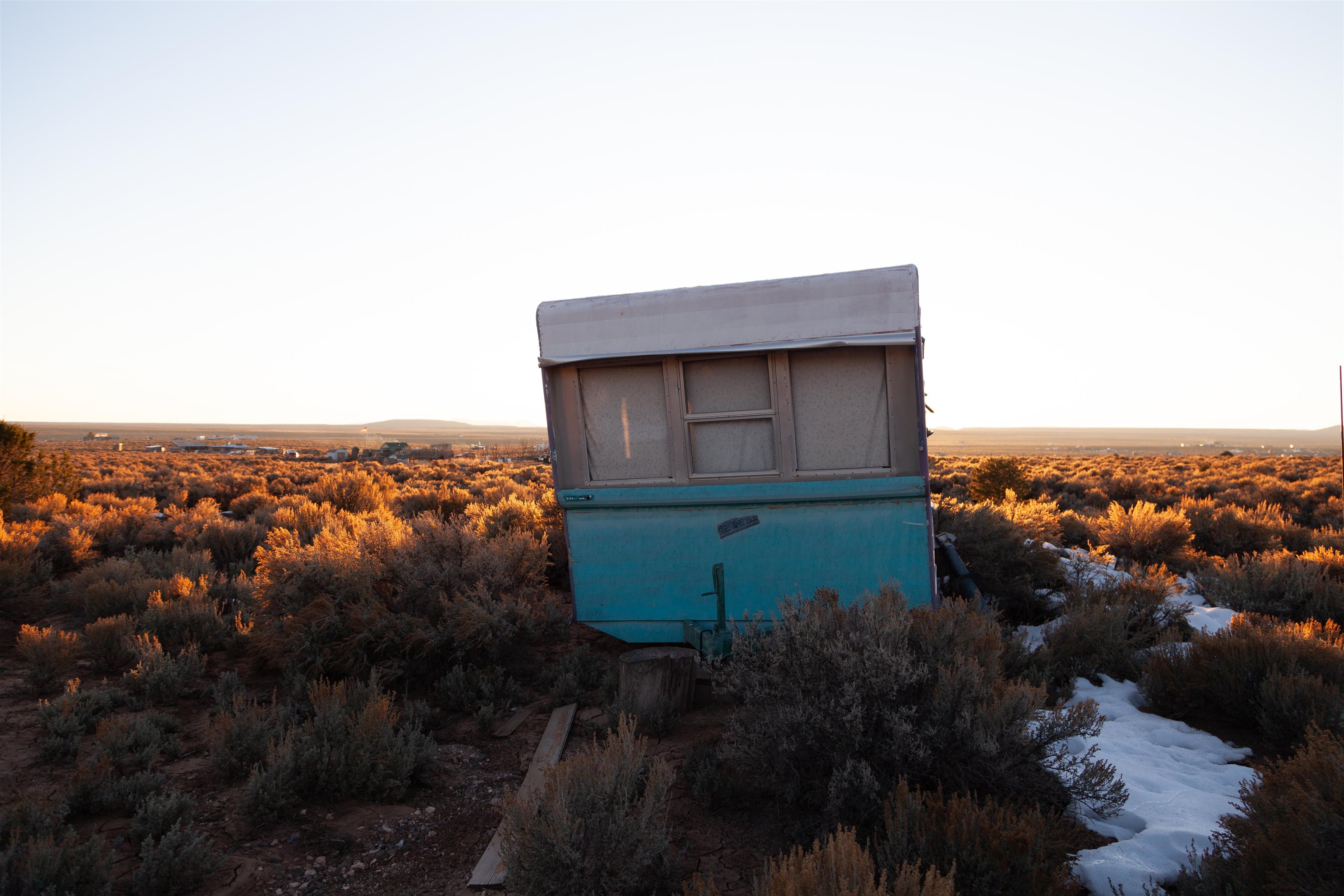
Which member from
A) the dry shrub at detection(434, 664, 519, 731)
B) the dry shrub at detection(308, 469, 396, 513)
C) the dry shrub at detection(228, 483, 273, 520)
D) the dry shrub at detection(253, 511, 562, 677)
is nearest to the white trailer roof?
the dry shrub at detection(253, 511, 562, 677)

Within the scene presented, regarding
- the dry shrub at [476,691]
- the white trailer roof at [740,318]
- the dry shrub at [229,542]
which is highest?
the white trailer roof at [740,318]

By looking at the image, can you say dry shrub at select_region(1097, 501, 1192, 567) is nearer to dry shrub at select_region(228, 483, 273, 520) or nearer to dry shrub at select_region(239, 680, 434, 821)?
dry shrub at select_region(239, 680, 434, 821)

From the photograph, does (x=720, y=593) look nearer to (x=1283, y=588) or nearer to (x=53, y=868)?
(x=53, y=868)

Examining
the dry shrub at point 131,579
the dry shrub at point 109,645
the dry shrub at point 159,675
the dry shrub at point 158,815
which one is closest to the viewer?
the dry shrub at point 158,815

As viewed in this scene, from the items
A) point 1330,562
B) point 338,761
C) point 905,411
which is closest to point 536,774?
point 338,761

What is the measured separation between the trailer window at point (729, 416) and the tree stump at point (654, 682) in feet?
4.88

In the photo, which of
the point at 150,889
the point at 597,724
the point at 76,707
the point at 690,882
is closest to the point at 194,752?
the point at 76,707

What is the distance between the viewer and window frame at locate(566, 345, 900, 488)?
5.27 m

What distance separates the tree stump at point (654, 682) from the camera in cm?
461

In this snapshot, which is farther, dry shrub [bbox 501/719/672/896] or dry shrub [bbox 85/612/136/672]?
dry shrub [bbox 85/612/136/672]

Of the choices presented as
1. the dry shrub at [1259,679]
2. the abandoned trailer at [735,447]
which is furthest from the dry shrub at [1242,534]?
the abandoned trailer at [735,447]

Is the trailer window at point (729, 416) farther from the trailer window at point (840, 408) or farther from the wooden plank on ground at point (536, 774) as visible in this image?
the wooden plank on ground at point (536, 774)

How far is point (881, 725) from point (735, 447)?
2579 millimetres

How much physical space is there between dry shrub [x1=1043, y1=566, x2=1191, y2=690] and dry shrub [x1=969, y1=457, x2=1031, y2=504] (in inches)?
258
